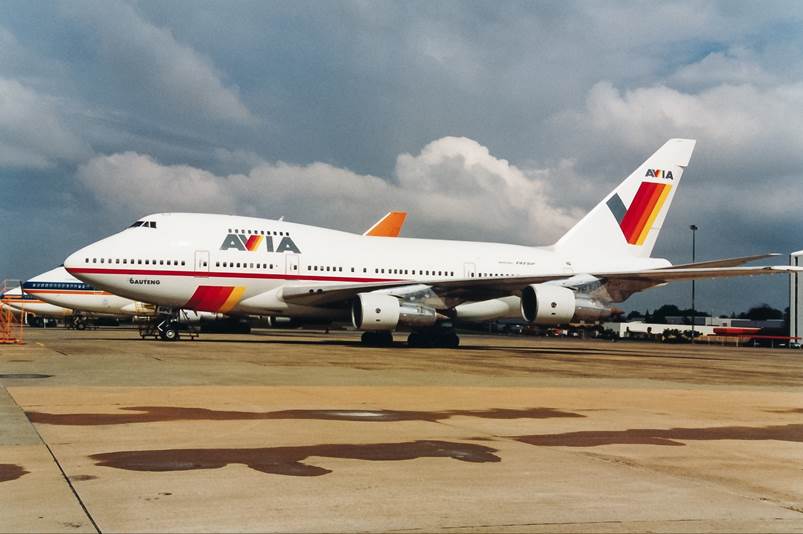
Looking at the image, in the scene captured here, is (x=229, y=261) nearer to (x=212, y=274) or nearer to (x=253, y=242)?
(x=212, y=274)

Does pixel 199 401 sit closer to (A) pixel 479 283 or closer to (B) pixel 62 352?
(B) pixel 62 352

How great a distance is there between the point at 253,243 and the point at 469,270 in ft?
28.7

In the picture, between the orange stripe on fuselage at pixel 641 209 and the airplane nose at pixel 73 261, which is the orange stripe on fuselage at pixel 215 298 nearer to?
the airplane nose at pixel 73 261

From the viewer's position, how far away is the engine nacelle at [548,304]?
28125 millimetres

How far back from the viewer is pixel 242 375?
1497 centimetres

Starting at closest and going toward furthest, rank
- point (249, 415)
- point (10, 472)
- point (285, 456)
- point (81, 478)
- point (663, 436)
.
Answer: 1. point (81, 478)
2. point (10, 472)
3. point (285, 456)
4. point (663, 436)
5. point (249, 415)

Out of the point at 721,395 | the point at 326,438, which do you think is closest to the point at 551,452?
the point at 326,438

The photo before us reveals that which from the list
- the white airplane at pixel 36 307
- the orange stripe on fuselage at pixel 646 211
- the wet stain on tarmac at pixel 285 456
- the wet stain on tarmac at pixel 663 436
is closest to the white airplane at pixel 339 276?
the orange stripe on fuselage at pixel 646 211

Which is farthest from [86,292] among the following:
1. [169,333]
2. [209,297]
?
[209,297]

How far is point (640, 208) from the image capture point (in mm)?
34562

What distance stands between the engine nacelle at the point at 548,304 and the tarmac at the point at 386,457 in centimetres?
1394

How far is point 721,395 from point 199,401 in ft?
28.3

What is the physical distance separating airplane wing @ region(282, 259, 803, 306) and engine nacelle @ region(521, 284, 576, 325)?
374 millimetres

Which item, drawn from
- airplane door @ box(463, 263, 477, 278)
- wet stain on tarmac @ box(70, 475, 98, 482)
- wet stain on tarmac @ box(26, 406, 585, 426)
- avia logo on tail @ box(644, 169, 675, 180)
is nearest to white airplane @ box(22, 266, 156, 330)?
airplane door @ box(463, 263, 477, 278)
